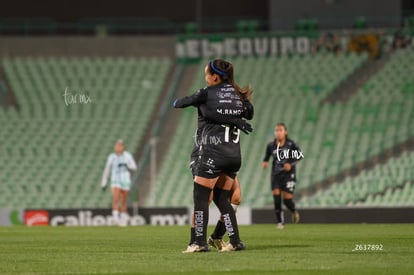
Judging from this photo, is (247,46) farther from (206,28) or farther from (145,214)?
(145,214)

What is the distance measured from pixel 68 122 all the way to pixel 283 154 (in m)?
15.1

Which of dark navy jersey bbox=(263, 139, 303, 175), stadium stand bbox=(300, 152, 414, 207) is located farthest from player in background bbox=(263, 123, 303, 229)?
stadium stand bbox=(300, 152, 414, 207)

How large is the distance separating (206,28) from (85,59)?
4.91 m

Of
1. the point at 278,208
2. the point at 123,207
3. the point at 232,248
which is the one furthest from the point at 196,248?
the point at 123,207

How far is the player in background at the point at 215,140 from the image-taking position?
12812 mm

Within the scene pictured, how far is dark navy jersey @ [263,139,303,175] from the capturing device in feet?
74.0

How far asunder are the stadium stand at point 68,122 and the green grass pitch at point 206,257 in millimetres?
16611

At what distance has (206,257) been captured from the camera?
1196 centimetres

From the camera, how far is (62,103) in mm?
36688

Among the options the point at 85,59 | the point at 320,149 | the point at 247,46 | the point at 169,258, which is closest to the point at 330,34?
the point at 247,46

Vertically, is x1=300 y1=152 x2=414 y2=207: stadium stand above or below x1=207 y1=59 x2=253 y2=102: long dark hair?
below

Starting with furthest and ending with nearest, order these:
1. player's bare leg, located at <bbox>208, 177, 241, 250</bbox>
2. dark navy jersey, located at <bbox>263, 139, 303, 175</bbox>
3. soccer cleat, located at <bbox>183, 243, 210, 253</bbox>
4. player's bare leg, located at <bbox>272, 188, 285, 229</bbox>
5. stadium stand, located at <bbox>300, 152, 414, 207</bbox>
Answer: stadium stand, located at <bbox>300, 152, 414, 207</bbox>
player's bare leg, located at <bbox>272, 188, 285, 229</bbox>
dark navy jersey, located at <bbox>263, 139, 303, 175</bbox>
player's bare leg, located at <bbox>208, 177, 241, 250</bbox>
soccer cleat, located at <bbox>183, 243, 210, 253</bbox>

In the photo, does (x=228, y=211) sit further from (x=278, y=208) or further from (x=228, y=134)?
(x=278, y=208)

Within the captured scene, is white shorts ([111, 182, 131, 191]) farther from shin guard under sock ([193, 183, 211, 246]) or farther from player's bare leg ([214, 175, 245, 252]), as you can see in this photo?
shin guard under sock ([193, 183, 211, 246])
